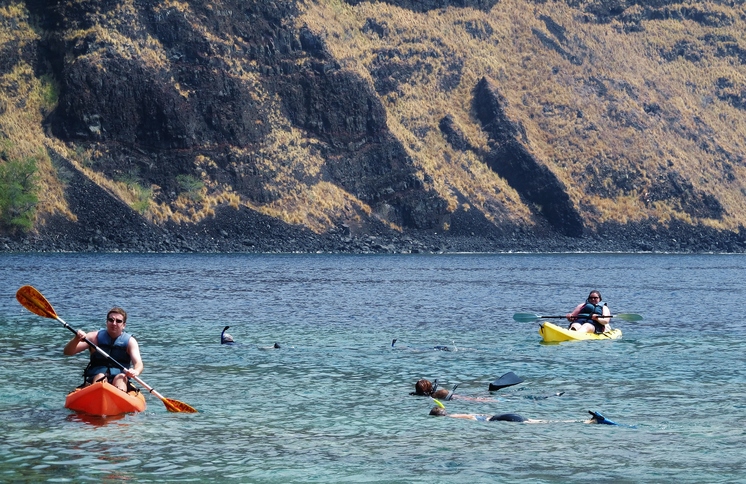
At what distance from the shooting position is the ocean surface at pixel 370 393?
19016 millimetres

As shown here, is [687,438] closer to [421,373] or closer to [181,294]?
[421,373]

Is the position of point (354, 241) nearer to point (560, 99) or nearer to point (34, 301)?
point (560, 99)

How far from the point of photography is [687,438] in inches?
843

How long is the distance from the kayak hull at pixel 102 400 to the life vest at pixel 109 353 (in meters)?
0.71

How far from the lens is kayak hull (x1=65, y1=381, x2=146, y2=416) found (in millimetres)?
22891

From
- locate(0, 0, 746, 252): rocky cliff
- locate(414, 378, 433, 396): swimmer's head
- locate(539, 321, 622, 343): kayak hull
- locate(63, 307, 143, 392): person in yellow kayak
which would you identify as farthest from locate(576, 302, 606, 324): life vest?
locate(0, 0, 746, 252): rocky cliff

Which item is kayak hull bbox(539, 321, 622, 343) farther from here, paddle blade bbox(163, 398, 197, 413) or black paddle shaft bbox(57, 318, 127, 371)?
black paddle shaft bbox(57, 318, 127, 371)

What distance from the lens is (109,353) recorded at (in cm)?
2380

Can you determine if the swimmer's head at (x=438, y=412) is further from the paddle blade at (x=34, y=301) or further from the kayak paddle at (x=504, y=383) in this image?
the paddle blade at (x=34, y=301)

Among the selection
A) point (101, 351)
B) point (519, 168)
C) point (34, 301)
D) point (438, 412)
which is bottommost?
point (438, 412)

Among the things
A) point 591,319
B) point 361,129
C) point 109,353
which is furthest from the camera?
point 361,129

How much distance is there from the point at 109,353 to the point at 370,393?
6.27 metres

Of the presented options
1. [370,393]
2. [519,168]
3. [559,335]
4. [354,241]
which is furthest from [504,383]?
[519,168]

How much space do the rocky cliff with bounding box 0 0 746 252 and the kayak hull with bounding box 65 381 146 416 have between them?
305ft
